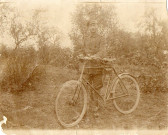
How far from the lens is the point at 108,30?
11.9 ft

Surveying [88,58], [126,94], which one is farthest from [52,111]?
[126,94]

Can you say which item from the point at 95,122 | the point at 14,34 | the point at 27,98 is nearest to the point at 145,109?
the point at 95,122

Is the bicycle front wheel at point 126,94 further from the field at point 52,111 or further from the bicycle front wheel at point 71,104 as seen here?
the bicycle front wheel at point 71,104

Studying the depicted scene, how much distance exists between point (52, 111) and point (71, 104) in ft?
1.08

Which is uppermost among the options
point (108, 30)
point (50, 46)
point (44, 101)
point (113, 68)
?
point (108, 30)

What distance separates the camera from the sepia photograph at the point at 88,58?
142 inches

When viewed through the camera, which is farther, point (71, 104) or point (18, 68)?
point (18, 68)

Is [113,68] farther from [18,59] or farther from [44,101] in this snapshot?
[18,59]

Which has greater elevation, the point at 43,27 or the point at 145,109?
the point at 43,27

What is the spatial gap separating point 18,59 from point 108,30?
1550mm

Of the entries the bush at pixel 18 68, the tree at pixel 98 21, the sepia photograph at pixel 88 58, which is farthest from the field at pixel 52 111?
the tree at pixel 98 21

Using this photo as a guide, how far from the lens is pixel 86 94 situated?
3541 mm

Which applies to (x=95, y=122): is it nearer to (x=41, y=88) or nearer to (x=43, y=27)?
(x=41, y=88)

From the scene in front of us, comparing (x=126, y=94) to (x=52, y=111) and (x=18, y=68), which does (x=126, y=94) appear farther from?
(x=18, y=68)
